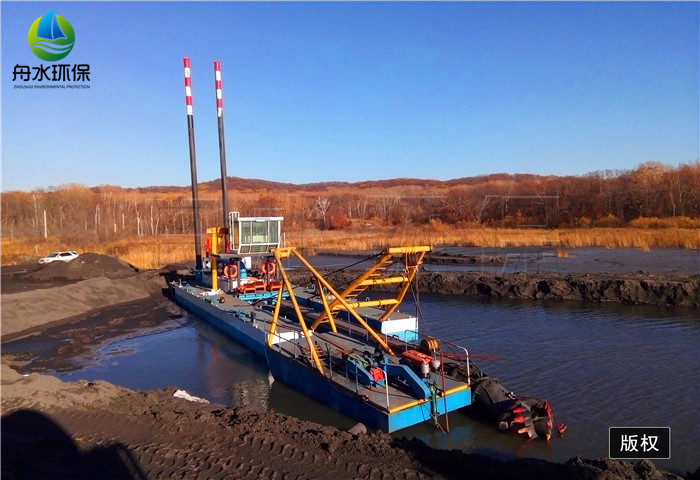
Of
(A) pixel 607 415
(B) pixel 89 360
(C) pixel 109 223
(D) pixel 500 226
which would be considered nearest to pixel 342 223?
(D) pixel 500 226

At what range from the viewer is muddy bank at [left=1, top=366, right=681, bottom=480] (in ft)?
19.5

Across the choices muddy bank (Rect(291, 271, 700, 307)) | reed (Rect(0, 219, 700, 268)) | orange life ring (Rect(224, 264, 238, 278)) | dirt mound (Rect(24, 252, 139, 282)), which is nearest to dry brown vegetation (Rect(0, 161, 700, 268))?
reed (Rect(0, 219, 700, 268))

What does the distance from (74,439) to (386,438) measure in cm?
440

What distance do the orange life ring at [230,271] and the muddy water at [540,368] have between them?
208 centimetres

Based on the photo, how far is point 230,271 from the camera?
60.3ft

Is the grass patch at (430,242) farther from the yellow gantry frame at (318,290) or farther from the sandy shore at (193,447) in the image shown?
the sandy shore at (193,447)

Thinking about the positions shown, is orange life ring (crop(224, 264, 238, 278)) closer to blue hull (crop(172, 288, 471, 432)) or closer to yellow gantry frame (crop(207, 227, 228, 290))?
yellow gantry frame (crop(207, 227, 228, 290))

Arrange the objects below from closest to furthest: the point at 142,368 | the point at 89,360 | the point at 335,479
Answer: the point at 335,479 < the point at 142,368 < the point at 89,360

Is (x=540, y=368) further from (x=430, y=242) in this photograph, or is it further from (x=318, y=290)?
(x=430, y=242)

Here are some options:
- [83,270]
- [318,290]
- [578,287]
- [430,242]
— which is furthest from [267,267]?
[430,242]

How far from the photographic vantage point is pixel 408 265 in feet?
34.7

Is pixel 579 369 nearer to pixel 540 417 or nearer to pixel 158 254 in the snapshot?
pixel 540 417

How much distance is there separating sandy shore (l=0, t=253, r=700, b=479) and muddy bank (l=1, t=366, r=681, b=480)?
0.04ft

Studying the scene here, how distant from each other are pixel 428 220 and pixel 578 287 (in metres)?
33.9
